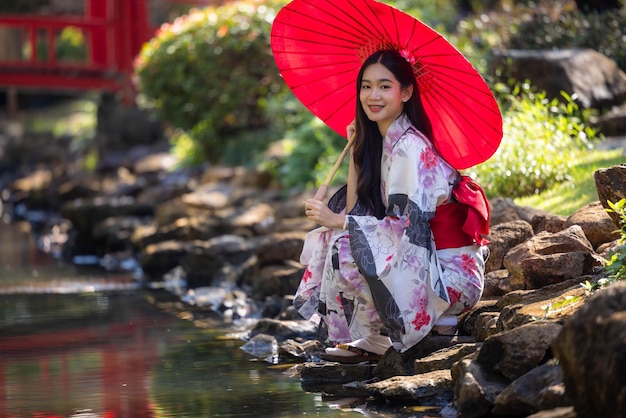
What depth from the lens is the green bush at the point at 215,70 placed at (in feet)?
45.7

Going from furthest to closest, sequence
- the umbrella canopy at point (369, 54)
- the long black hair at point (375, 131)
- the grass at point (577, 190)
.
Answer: the grass at point (577, 190) → the long black hair at point (375, 131) → the umbrella canopy at point (369, 54)

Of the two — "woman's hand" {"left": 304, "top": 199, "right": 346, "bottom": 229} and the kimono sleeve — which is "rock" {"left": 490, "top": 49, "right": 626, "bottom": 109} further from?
"woman's hand" {"left": 304, "top": 199, "right": 346, "bottom": 229}

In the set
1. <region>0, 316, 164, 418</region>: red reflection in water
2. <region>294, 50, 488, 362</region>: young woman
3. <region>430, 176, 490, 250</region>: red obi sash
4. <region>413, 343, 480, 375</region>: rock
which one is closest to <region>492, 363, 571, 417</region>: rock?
<region>413, 343, 480, 375</region>: rock

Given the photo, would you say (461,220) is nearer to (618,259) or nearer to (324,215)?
(324,215)

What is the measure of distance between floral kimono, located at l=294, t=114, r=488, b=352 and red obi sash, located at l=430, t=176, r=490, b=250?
4 cm

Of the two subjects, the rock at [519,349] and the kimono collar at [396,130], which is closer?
the rock at [519,349]

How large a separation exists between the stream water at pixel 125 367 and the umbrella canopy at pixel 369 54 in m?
1.41

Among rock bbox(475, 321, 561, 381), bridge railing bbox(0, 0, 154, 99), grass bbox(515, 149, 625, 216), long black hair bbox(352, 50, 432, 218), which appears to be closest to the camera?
rock bbox(475, 321, 561, 381)

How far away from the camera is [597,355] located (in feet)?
12.0

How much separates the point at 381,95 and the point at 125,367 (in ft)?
6.74

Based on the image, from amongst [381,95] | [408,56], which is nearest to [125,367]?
[381,95]

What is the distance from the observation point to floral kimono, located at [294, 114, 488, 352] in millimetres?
5145

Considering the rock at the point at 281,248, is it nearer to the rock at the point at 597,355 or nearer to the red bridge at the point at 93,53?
the rock at the point at 597,355

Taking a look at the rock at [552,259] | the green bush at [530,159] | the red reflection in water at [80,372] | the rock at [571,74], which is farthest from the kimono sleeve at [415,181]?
the rock at [571,74]
